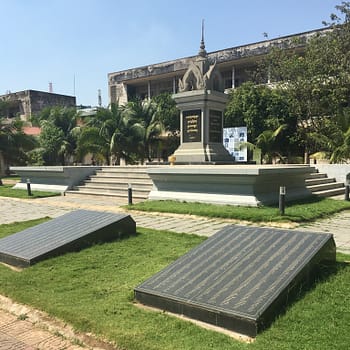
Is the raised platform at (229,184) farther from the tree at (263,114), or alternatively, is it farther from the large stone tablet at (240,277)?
the tree at (263,114)

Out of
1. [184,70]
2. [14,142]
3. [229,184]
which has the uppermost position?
[184,70]

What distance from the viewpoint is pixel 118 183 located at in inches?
560

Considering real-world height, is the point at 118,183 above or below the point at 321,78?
below

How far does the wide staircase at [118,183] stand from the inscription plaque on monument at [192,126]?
2.13m

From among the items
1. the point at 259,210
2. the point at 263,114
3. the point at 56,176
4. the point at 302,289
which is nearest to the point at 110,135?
the point at 56,176

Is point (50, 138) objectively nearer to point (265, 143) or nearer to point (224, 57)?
point (265, 143)

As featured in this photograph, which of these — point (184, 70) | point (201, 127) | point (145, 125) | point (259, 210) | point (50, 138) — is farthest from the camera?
point (184, 70)

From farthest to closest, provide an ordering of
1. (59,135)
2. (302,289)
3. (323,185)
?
(59,135) < (323,185) < (302,289)

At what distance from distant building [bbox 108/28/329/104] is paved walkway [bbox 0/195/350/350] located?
1869cm

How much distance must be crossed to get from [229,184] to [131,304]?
250 inches

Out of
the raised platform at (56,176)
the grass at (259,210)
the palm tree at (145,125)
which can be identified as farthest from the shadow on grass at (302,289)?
the palm tree at (145,125)

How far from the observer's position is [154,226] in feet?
25.3

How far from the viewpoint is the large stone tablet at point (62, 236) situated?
514 cm

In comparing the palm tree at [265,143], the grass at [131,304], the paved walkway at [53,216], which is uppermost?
the palm tree at [265,143]
